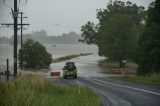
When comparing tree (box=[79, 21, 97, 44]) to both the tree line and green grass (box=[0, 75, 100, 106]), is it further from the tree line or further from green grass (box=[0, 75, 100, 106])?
green grass (box=[0, 75, 100, 106])

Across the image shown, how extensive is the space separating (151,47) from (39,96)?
1085 inches

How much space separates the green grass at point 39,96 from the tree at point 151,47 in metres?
20.1

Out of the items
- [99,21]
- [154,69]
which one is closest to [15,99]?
[154,69]

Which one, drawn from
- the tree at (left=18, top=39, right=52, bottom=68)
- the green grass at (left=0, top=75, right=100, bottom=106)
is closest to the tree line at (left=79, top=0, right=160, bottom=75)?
the tree at (left=18, top=39, right=52, bottom=68)

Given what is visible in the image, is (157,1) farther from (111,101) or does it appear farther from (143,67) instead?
(111,101)

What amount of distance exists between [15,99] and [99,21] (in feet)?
354

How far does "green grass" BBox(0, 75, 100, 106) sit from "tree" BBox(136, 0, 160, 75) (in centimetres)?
2006

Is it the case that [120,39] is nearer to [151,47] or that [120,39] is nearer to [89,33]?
[151,47]

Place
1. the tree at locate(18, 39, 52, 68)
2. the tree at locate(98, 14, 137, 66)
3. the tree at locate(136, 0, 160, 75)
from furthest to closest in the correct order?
the tree at locate(18, 39, 52, 68) → the tree at locate(98, 14, 137, 66) → the tree at locate(136, 0, 160, 75)

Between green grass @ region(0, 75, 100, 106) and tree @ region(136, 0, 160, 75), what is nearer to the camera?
green grass @ region(0, 75, 100, 106)

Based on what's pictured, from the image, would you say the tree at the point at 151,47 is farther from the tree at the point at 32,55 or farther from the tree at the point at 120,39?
the tree at the point at 32,55

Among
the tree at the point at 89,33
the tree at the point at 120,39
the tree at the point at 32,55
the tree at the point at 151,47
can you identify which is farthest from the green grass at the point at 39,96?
the tree at the point at 89,33

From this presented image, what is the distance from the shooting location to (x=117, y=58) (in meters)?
78.7

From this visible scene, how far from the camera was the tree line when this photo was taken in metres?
44.0
